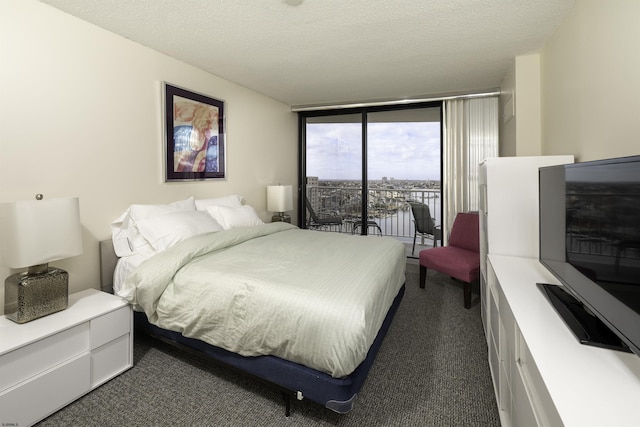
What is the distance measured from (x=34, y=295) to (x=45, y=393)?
0.53 m

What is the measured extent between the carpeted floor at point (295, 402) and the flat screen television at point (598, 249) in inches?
32.0

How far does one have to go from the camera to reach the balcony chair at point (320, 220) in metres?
5.41

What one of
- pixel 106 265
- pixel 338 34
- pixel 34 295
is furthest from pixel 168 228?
pixel 338 34

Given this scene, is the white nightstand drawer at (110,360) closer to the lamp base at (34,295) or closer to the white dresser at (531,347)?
the lamp base at (34,295)

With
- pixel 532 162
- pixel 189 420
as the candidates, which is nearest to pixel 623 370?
pixel 532 162

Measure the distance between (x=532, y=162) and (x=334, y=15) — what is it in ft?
5.74

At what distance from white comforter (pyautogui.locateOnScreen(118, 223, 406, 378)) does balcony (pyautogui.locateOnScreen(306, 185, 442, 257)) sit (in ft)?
9.18

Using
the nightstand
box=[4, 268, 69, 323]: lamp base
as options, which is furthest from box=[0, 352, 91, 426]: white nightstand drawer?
box=[4, 268, 69, 323]: lamp base

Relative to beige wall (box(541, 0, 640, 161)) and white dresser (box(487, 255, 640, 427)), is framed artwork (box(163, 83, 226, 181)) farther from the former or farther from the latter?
beige wall (box(541, 0, 640, 161))

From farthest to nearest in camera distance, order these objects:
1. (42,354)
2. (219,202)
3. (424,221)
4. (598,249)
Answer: (424,221)
(219,202)
(42,354)
(598,249)

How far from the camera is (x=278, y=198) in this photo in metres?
4.28

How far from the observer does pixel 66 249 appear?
6.08 ft

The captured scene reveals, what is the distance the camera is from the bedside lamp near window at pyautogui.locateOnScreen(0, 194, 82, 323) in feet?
5.49

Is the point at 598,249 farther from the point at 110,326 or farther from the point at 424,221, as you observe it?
the point at 424,221
